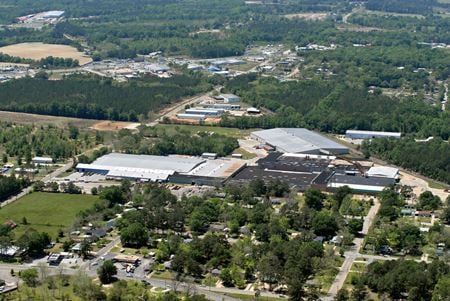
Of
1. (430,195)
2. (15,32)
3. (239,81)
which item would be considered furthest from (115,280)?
(15,32)

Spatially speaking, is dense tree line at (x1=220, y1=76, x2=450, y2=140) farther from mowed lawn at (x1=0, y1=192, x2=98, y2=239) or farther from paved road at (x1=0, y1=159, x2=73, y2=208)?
mowed lawn at (x1=0, y1=192, x2=98, y2=239)

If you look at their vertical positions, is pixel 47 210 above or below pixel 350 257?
above

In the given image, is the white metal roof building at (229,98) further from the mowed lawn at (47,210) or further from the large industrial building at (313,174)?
the mowed lawn at (47,210)

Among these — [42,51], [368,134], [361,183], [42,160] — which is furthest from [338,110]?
[42,51]

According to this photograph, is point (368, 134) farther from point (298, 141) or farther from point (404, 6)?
point (404, 6)

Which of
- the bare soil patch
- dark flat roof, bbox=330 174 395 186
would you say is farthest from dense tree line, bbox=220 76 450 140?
dark flat roof, bbox=330 174 395 186

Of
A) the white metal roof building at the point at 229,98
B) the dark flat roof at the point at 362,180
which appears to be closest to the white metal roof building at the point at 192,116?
the white metal roof building at the point at 229,98

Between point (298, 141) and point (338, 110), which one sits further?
point (338, 110)
